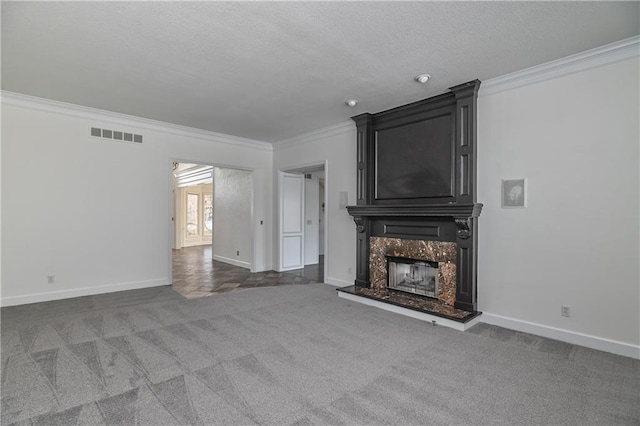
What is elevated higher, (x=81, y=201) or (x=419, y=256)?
(x=81, y=201)

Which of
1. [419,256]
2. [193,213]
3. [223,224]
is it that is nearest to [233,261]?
[223,224]

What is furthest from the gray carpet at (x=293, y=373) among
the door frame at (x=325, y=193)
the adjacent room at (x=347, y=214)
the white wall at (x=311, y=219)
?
the white wall at (x=311, y=219)

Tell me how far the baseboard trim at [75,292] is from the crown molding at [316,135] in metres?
3.52

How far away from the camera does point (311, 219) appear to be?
314 inches

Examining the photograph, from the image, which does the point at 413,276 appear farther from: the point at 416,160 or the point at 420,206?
the point at 416,160

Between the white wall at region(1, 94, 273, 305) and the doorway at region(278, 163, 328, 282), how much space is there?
1.92m

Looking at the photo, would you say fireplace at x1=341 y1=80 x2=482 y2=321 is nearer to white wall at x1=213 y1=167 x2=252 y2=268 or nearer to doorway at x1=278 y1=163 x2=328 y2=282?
doorway at x1=278 y1=163 x2=328 y2=282

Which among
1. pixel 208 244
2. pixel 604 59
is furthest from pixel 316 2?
pixel 208 244

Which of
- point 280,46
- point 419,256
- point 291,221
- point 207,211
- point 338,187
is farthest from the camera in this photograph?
point 207,211

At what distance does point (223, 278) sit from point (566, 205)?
555 cm

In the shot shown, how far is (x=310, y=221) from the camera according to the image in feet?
26.0

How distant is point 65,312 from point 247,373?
304cm

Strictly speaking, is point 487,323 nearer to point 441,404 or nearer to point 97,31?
point 441,404

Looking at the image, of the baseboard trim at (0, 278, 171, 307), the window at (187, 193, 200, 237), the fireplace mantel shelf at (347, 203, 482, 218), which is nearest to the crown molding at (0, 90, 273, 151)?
the baseboard trim at (0, 278, 171, 307)
